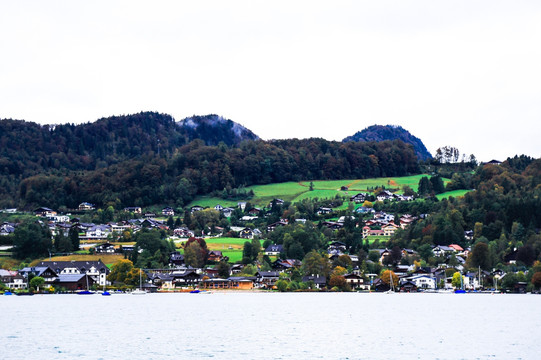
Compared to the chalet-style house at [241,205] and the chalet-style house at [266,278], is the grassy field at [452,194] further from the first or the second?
the chalet-style house at [266,278]

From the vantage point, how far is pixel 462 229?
340 ft

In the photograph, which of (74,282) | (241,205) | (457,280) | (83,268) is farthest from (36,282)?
(241,205)

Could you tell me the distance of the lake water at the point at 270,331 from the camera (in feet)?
108

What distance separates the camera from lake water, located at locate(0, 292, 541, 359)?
32.8 meters

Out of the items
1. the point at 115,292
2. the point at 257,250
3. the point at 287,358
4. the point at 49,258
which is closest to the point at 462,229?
the point at 257,250

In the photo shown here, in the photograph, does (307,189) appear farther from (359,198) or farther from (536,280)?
(536,280)

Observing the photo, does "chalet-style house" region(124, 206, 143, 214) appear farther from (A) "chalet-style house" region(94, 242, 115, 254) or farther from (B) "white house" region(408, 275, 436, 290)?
(B) "white house" region(408, 275, 436, 290)

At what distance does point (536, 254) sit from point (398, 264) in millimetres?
16717

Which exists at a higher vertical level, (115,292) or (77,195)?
(77,195)

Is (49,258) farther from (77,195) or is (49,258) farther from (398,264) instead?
(77,195)

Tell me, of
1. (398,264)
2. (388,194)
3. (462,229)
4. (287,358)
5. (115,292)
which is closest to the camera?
(287,358)

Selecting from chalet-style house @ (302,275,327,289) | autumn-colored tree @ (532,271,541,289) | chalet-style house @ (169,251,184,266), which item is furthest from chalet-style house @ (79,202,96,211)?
autumn-colored tree @ (532,271,541,289)

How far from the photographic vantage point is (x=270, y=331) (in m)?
41.0

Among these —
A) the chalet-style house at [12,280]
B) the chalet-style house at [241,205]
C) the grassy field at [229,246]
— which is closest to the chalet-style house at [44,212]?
the chalet-style house at [241,205]
